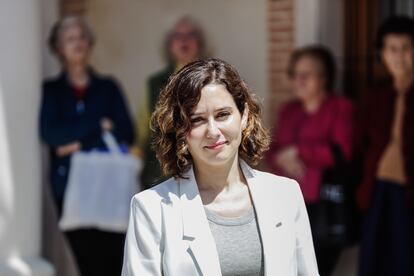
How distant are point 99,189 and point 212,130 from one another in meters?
3.43

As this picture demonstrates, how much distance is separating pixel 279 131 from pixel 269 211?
3223 mm

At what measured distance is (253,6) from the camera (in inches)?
280

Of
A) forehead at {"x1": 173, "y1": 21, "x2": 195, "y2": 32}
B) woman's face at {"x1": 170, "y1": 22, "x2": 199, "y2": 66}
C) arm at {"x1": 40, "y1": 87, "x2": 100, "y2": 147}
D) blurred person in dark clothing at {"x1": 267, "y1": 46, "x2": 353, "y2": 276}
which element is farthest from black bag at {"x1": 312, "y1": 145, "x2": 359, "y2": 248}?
arm at {"x1": 40, "y1": 87, "x2": 100, "y2": 147}

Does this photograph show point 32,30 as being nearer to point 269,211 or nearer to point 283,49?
point 283,49

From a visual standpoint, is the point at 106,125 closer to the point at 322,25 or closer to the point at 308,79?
the point at 308,79

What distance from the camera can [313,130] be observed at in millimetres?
6227

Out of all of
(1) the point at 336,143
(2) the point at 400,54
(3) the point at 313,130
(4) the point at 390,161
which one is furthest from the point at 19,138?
(2) the point at 400,54

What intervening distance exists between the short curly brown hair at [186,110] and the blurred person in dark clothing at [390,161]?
2669 millimetres

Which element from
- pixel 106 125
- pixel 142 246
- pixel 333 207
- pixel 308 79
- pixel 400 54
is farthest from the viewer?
pixel 106 125

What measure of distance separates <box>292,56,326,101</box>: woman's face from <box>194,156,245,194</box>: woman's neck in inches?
119

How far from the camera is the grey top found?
3201 mm

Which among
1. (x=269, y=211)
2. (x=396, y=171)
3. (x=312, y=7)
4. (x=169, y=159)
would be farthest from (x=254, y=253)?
(x=312, y=7)

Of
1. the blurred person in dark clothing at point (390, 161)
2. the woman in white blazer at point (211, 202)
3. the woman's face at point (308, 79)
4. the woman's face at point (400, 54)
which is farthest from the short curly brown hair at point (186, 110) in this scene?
the woman's face at point (308, 79)

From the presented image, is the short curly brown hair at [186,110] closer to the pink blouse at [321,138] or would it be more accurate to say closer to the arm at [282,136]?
the pink blouse at [321,138]
